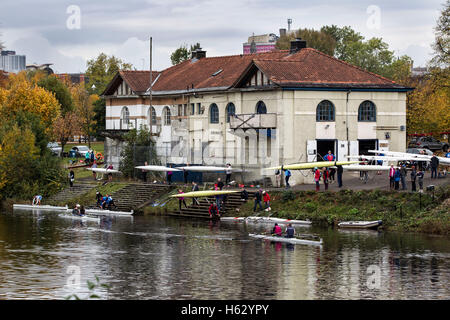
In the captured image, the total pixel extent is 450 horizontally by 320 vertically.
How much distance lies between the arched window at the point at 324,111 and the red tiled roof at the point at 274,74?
1.68 meters

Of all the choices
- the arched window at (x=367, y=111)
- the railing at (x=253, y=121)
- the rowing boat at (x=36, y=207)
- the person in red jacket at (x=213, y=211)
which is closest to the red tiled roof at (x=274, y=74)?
the arched window at (x=367, y=111)

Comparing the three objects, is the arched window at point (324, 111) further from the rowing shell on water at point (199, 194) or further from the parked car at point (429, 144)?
the parked car at point (429, 144)

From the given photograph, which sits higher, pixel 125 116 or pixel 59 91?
pixel 59 91

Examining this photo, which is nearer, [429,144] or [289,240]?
[289,240]

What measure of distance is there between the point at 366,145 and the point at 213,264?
31.1 metres

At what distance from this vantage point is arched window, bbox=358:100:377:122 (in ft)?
232

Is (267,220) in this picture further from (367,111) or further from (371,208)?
(367,111)

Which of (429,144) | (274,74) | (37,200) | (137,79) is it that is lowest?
(37,200)

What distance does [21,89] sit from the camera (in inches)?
3962

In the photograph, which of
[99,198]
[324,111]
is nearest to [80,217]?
[99,198]

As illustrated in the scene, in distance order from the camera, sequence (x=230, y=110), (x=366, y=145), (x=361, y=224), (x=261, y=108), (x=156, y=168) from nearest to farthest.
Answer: (x=361, y=224) → (x=366, y=145) → (x=261, y=108) → (x=156, y=168) → (x=230, y=110)

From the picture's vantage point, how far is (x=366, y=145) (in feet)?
234

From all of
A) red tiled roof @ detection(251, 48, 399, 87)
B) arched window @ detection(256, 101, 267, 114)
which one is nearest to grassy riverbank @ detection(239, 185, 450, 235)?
arched window @ detection(256, 101, 267, 114)

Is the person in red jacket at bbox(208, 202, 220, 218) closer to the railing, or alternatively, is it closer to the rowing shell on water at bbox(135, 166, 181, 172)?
the rowing shell on water at bbox(135, 166, 181, 172)
